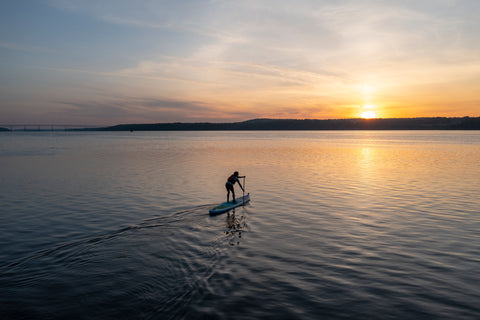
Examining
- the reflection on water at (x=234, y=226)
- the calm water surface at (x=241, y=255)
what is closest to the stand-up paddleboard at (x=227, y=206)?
the reflection on water at (x=234, y=226)

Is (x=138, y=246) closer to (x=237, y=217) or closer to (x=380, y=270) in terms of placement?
(x=237, y=217)

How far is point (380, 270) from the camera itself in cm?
1238

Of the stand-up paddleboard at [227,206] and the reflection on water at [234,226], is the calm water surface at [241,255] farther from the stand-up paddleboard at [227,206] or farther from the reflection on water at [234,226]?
the stand-up paddleboard at [227,206]

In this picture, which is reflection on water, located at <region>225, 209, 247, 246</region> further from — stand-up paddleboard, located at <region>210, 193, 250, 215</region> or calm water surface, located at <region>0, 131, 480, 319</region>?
stand-up paddleboard, located at <region>210, 193, 250, 215</region>

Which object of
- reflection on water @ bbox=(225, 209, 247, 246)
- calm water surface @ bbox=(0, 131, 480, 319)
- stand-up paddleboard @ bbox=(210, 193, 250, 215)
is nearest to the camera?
calm water surface @ bbox=(0, 131, 480, 319)

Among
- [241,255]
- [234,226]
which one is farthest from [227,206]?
[241,255]

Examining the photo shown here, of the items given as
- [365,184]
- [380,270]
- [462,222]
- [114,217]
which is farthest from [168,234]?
[365,184]

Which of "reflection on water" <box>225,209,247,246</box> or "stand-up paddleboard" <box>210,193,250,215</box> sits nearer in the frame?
"reflection on water" <box>225,209,247,246</box>

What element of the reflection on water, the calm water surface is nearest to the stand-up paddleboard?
the reflection on water

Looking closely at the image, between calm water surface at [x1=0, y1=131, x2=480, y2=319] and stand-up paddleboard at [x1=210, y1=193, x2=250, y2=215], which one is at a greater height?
stand-up paddleboard at [x1=210, y1=193, x2=250, y2=215]

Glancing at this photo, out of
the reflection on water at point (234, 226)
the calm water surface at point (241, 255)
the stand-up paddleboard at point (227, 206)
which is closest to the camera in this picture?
the calm water surface at point (241, 255)

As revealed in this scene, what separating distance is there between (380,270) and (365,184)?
21739mm

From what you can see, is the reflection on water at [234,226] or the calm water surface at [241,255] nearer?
the calm water surface at [241,255]

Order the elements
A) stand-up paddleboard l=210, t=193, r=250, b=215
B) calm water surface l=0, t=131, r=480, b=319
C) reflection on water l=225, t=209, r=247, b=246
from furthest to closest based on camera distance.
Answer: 1. stand-up paddleboard l=210, t=193, r=250, b=215
2. reflection on water l=225, t=209, r=247, b=246
3. calm water surface l=0, t=131, r=480, b=319
